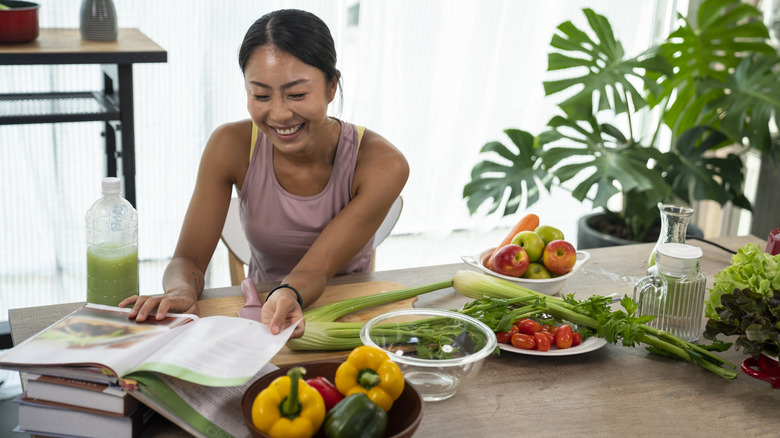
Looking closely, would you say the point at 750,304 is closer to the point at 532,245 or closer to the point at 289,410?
the point at 532,245

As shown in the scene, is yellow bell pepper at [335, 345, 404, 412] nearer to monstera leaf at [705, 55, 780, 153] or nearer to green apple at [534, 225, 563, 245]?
green apple at [534, 225, 563, 245]

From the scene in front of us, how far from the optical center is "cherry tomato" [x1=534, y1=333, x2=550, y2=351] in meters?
1.29

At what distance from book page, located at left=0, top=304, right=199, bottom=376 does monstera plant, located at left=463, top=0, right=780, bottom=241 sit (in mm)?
1611

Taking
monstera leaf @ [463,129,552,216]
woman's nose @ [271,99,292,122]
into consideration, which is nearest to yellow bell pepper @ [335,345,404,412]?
woman's nose @ [271,99,292,122]

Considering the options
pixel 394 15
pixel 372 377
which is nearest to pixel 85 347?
pixel 372 377

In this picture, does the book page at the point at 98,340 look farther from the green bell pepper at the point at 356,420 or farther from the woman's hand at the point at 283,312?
the green bell pepper at the point at 356,420

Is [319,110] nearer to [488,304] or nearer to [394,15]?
[488,304]

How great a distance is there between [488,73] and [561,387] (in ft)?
7.94

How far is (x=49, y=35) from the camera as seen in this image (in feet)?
7.54

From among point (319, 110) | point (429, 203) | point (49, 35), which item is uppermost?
point (49, 35)

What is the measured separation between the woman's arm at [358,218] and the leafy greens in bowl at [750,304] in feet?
2.37

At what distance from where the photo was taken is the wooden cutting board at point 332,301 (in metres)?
1.29

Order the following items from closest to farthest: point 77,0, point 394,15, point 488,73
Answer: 1. point 77,0
2. point 394,15
3. point 488,73

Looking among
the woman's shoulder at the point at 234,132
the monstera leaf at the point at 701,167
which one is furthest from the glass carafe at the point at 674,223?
the monstera leaf at the point at 701,167
